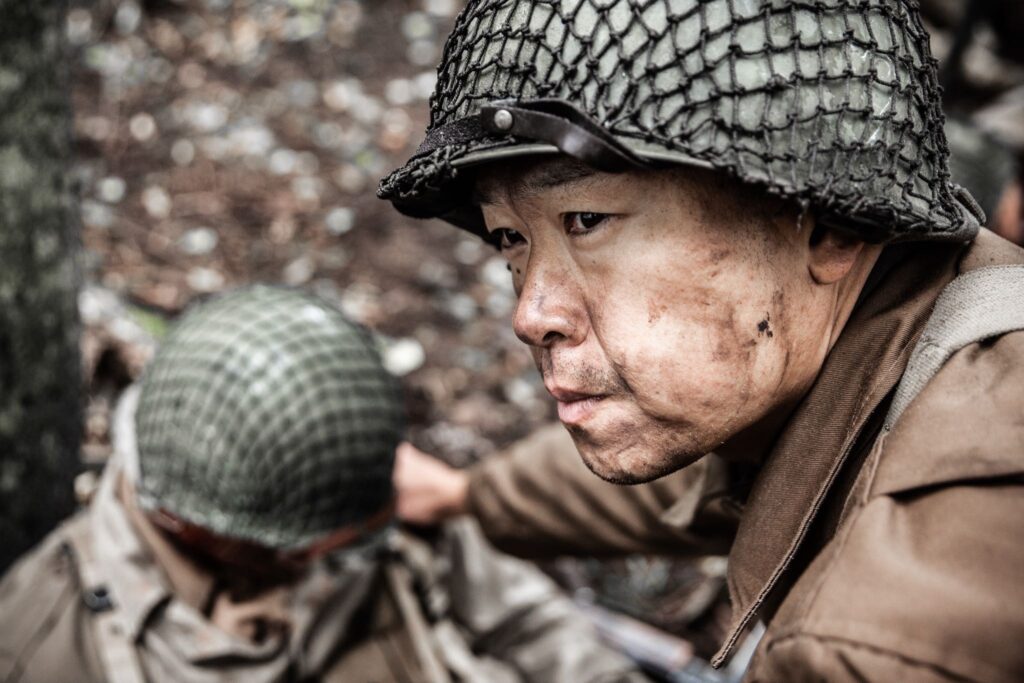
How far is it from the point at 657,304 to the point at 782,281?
22cm

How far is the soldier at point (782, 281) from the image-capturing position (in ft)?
4.19

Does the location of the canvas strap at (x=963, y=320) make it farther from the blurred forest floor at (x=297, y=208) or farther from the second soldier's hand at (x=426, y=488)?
the blurred forest floor at (x=297, y=208)

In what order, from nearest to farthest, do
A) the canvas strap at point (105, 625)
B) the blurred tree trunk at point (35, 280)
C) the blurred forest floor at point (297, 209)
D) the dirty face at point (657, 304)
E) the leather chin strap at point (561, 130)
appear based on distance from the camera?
the leather chin strap at point (561, 130)
the dirty face at point (657, 304)
the canvas strap at point (105, 625)
the blurred tree trunk at point (35, 280)
the blurred forest floor at point (297, 209)

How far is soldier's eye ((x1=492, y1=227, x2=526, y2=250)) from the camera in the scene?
1.74 metres

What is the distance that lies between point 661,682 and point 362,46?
6.40m

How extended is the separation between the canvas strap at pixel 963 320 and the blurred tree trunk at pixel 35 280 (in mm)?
2936

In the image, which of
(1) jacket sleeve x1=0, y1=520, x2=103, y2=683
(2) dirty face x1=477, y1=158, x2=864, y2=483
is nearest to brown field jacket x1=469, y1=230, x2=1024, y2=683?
(2) dirty face x1=477, y1=158, x2=864, y2=483

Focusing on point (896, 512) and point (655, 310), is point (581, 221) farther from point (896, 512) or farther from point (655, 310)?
point (896, 512)

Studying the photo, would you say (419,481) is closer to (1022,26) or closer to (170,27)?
(170,27)

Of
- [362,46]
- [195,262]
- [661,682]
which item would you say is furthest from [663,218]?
[362,46]

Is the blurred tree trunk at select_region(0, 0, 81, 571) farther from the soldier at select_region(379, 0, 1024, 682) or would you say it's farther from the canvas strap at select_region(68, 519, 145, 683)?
the soldier at select_region(379, 0, 1024, 682)

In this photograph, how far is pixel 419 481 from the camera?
3.69m

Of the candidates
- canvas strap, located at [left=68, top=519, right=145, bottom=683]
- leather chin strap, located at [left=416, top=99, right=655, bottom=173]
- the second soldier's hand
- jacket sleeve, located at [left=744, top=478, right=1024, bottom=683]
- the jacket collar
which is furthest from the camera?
the second soldier's hand

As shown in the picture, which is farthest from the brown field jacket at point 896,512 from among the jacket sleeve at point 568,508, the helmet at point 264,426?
the helmet at point 264,426
